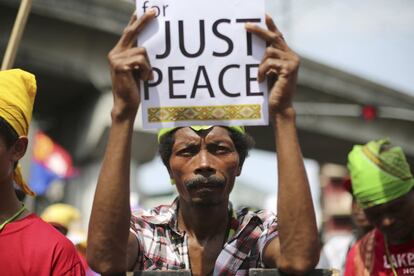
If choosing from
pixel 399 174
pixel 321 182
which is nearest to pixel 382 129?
pixel 399 174

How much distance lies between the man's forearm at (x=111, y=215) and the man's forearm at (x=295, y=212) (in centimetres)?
62

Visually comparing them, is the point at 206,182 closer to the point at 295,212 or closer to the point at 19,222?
the point at 295,212

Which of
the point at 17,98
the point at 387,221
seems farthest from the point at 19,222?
the point at 387,221

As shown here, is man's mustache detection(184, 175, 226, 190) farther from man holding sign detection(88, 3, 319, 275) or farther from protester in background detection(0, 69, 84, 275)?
protester in background detection(0, 69, 84, 275)

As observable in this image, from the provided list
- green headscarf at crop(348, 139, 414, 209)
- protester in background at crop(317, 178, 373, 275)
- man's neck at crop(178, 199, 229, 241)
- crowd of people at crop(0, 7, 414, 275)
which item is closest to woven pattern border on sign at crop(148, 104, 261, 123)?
crowd of people at crop(0, 7, 414, 275)

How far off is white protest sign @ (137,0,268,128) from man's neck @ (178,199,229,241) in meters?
0.42

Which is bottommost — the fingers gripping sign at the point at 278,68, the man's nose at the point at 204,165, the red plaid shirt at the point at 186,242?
the red plaid shirt at the point at 186,242

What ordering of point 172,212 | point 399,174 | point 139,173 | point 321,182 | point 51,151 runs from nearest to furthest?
point 172,212, point 399,174, point 51,151, point 139,173, point 321,182

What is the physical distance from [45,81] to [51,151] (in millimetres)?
3198

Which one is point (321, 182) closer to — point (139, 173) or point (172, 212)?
point (139, 173)

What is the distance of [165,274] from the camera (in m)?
3.80

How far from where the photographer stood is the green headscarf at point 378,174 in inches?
213

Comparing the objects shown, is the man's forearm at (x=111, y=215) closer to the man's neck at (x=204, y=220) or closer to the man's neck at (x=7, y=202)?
the man's neck at (x=7, y=202)

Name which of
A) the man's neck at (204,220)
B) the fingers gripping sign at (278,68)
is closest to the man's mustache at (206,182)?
the man's neck at (204,220)
